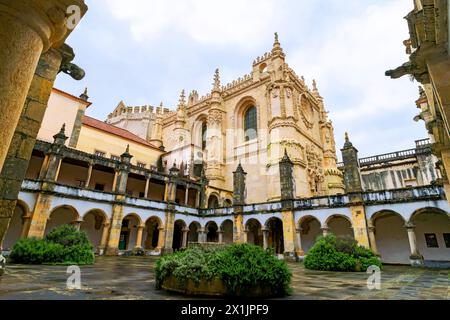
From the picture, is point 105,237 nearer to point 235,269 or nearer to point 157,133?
point 235,269

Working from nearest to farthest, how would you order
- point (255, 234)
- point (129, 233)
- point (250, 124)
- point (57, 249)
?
point (57, 249)
point (129, 233)
point (255, 234)
point (250, 124)

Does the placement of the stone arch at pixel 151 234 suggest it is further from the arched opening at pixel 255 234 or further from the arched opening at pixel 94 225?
the arched opening at pixel 255 234

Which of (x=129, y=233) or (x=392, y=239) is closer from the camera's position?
(x=392, y=239)

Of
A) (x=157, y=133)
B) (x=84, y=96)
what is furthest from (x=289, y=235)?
(x=157, y=133)

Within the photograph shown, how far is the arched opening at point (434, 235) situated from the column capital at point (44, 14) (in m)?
21.7

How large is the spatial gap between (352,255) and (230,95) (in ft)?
92.4

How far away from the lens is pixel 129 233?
24016 mm

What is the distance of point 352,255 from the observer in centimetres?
1219

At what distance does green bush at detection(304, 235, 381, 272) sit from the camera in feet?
38.6

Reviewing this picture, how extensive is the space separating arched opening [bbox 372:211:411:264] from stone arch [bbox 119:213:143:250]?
67.5 feet

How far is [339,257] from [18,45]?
13.4 m

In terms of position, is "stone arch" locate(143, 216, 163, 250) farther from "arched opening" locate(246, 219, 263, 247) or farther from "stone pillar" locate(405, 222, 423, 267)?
"stone pillar" locate(405, 222, 423, 267)

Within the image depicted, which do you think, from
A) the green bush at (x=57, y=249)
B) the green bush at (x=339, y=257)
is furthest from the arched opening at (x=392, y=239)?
the green bush at (x=57, y=249)

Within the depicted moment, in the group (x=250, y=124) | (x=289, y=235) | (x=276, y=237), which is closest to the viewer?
(x=289, y=235)
